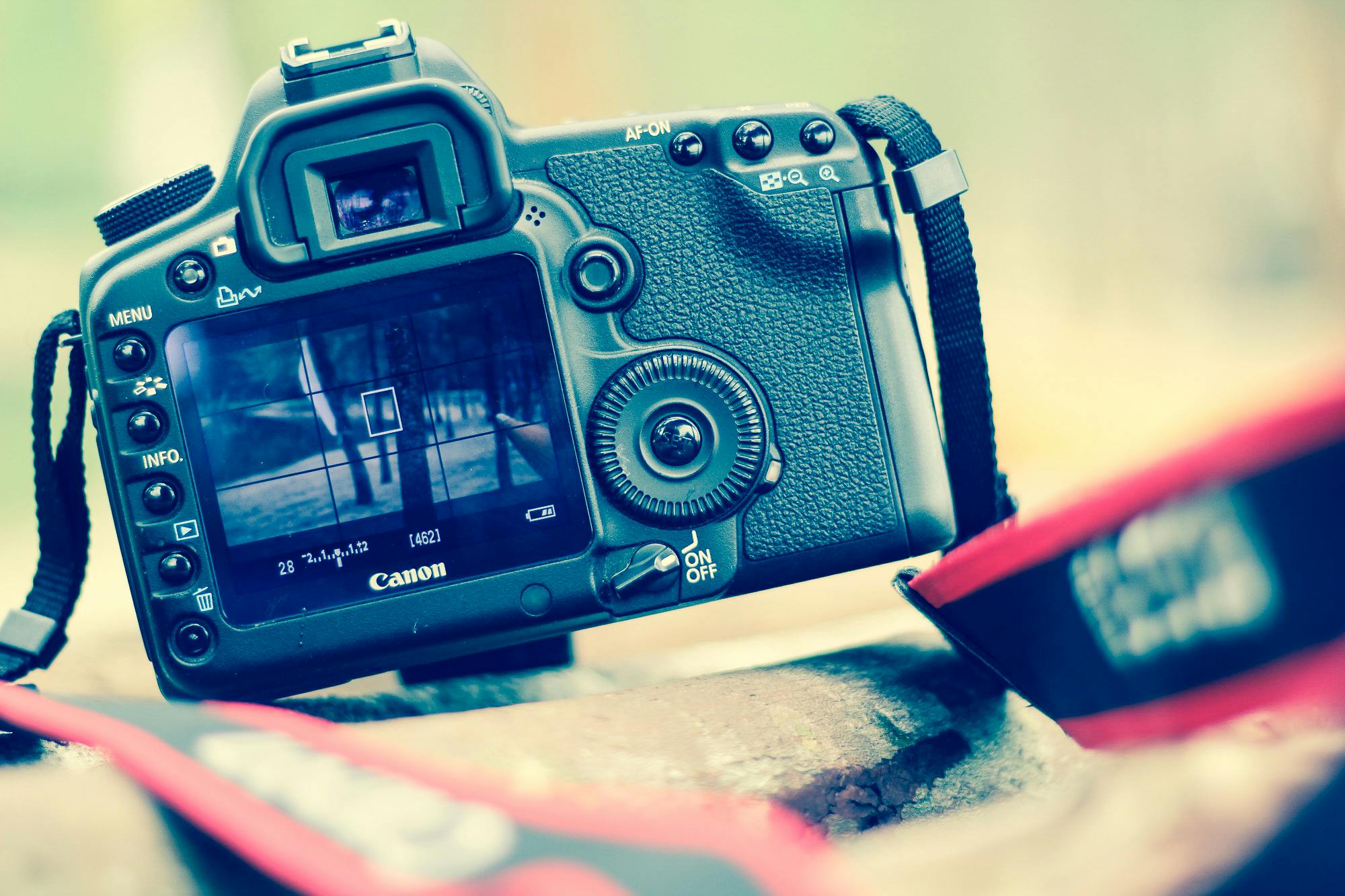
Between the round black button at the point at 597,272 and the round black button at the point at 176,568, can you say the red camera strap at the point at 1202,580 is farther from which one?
the round black button at the point at 176,568

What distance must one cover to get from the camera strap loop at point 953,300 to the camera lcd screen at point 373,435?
16 centimetres

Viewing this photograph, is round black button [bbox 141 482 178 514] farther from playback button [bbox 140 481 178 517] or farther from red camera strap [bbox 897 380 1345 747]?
red camera strap [bbox 897 380 1345 747]

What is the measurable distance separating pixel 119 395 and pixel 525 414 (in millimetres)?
157

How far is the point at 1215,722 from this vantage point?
29 centimetres

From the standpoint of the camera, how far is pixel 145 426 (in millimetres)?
410

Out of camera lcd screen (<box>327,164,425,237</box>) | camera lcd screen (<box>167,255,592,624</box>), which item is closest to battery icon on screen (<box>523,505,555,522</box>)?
camera lcd screen (<box>167,255,592,624</box>)

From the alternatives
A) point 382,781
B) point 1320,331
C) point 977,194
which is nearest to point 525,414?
point 382,781

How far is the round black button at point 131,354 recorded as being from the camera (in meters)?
0.41

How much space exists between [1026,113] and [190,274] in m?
0.55

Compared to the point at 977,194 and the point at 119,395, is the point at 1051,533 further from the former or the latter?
the point at 977,194

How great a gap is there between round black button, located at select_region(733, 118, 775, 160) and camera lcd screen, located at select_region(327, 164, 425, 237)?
0.13 m

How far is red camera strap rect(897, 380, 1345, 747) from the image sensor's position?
0.27m

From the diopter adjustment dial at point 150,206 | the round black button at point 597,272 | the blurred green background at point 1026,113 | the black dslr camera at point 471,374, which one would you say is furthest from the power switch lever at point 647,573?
the blurred green background at point 1026,113

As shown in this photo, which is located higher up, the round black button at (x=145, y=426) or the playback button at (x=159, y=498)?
the round black button at (x=145, y=426)
